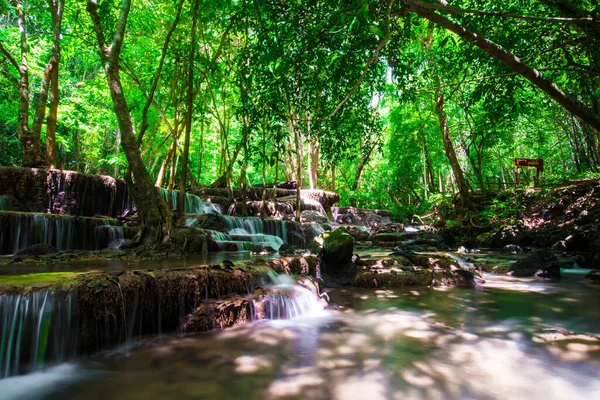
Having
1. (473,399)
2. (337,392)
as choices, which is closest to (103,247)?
(337,392)

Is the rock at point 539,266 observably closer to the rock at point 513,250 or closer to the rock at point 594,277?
the rock at point 594,277

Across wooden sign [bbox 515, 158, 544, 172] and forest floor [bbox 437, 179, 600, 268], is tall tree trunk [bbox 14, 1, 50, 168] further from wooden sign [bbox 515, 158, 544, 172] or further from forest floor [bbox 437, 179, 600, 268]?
wooden sign [bbox 515, 158, 544, 172]

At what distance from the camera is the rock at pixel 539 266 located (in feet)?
24.5

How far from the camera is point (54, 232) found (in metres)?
7.64

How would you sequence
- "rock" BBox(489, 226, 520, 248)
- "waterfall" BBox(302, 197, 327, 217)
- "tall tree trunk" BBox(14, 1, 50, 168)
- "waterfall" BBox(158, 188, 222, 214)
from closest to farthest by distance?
1. "tall tree trunk" BBox(14, 1, 50, 168)
2. "rock" BBox(489, 226, 520, 248)
3. "waterfall" BBox(158, 188, 222, 214)
4. "waterfall" BBox(302, 197, 327, 217)

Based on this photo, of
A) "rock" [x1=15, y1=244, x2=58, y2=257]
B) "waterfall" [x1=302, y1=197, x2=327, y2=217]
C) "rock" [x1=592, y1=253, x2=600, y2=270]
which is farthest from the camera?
"waterfall" [x1=302, y1=197, x2=327, y2=217]

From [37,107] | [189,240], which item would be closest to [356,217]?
[189,240]

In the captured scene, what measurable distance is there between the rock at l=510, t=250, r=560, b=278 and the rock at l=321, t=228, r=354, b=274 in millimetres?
4027

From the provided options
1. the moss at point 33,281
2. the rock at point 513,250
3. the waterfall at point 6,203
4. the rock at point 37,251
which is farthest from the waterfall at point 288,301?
the rock at point 513,250

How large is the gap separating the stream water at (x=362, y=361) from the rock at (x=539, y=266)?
2.73 meters

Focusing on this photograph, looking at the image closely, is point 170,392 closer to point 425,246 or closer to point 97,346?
point 97,346

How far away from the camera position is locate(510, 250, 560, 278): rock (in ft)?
24.5

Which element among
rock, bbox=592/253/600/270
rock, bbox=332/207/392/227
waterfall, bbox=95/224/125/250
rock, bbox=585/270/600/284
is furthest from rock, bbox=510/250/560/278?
rock, bbox=332/207/392/227

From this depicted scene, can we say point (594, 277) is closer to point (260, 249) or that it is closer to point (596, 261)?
point (596, 261)
